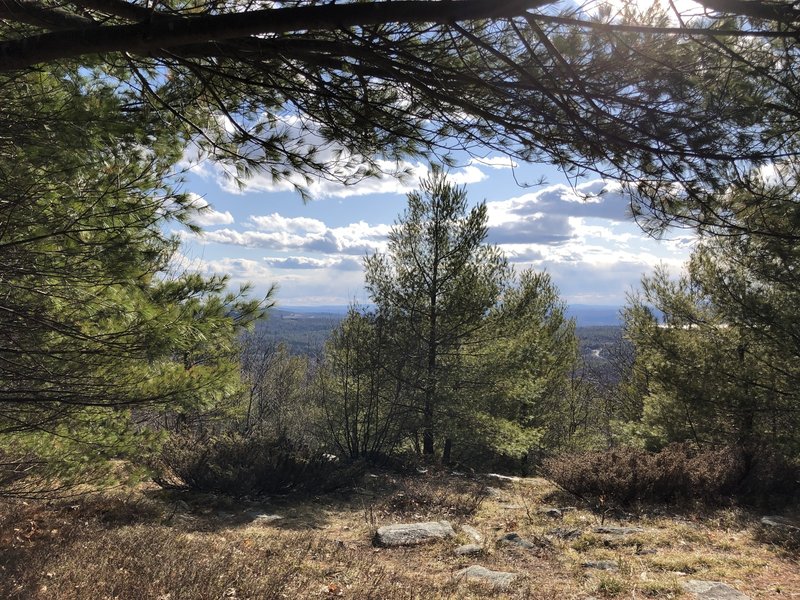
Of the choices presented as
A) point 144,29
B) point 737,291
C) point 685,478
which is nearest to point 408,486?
point 685,478

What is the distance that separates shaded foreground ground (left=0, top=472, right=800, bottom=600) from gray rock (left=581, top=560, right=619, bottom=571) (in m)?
0.03

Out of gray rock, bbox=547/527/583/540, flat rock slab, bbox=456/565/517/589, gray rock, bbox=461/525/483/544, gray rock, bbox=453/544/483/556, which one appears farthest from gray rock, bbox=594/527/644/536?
flat rock slab, bbox=456/565/517/589

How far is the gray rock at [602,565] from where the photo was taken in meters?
5.13

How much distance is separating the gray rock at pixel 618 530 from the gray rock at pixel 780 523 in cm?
187

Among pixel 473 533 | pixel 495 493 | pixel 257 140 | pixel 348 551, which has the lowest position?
pixel 495 493

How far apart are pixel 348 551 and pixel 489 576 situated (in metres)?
1.71

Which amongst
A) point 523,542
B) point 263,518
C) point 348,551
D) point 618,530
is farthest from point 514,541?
point 263,518

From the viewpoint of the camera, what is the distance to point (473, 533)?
6523mm

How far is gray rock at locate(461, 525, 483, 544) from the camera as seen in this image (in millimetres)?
6247

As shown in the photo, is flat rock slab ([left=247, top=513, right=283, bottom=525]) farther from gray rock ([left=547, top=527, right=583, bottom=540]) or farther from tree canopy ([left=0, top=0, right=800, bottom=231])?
tree canopy ([left=0, top=0, right=800, bottom=231])

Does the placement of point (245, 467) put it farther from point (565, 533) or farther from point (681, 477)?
point (681, 477)

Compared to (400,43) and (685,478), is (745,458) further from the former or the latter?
(400,43)

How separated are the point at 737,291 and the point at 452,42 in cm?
834

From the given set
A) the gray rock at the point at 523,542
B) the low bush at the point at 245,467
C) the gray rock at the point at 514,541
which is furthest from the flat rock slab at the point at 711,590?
the low bush at the point at 245,467
